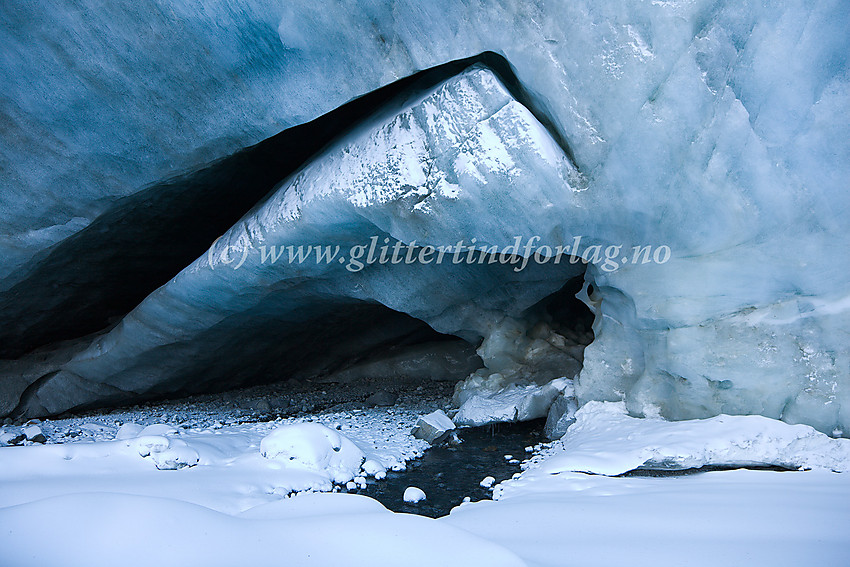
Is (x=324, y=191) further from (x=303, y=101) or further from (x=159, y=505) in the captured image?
(x=159, y=505)

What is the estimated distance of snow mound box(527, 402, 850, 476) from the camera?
3.21 metres

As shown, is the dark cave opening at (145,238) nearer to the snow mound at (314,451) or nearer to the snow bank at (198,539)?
the snow mound at (314,451)

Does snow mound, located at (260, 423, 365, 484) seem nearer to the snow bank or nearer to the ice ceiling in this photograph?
the snow bank

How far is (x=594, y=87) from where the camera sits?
3.64m

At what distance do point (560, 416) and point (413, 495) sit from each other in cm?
177

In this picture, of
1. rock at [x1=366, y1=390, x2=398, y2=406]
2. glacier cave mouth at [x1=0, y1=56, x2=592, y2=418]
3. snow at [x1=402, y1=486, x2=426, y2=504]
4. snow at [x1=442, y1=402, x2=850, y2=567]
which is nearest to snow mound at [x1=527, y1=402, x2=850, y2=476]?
snow at [x1=442, y1=402, x2=850, y2=567]

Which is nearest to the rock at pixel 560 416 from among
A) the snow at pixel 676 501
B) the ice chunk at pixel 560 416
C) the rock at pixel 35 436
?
the ice chunk at pixel 560 416

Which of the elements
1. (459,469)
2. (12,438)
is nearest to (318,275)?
(459,469)

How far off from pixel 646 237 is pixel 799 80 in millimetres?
1231

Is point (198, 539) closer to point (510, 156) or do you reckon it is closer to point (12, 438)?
point (510, 156)

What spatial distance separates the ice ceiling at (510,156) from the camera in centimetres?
343

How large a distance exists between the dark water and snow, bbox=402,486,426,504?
0.03 m

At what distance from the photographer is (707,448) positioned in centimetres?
330

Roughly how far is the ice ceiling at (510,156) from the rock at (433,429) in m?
1.17
